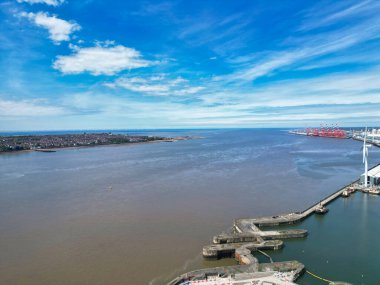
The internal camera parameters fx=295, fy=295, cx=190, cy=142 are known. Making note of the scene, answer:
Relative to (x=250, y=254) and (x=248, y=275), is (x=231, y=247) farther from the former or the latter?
(x=248, y=275)

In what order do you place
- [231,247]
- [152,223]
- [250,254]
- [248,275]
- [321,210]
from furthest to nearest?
[321,210], [152,223], [231,247], [250,254], [248,275]

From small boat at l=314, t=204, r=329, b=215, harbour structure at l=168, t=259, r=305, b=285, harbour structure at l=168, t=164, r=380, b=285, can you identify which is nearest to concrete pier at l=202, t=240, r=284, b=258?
harbour structure at l=168, t=164, r=380, b=285

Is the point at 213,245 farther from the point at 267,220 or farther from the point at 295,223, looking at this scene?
the point at 295,223

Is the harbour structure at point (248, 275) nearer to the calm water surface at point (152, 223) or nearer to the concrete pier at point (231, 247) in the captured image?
the calm water surface at point (152, 223)

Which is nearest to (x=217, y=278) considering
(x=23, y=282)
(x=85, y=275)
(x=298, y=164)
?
(x=85, y=275)

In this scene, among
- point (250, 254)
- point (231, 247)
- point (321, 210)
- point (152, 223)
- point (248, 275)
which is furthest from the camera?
point (321, 210)

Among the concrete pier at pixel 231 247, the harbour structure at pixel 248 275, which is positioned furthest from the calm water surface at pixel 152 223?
the harbour structure at pixel 248 275

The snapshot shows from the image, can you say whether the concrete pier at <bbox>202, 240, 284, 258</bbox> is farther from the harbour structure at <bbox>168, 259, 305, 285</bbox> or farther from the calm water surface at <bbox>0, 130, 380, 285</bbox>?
the harbour structure at <bbox>168, 259, 305, 285</bbox>

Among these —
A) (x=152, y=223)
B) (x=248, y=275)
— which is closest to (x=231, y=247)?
(x=248, y=275)

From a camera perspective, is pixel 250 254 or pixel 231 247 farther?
pixel 231 247
